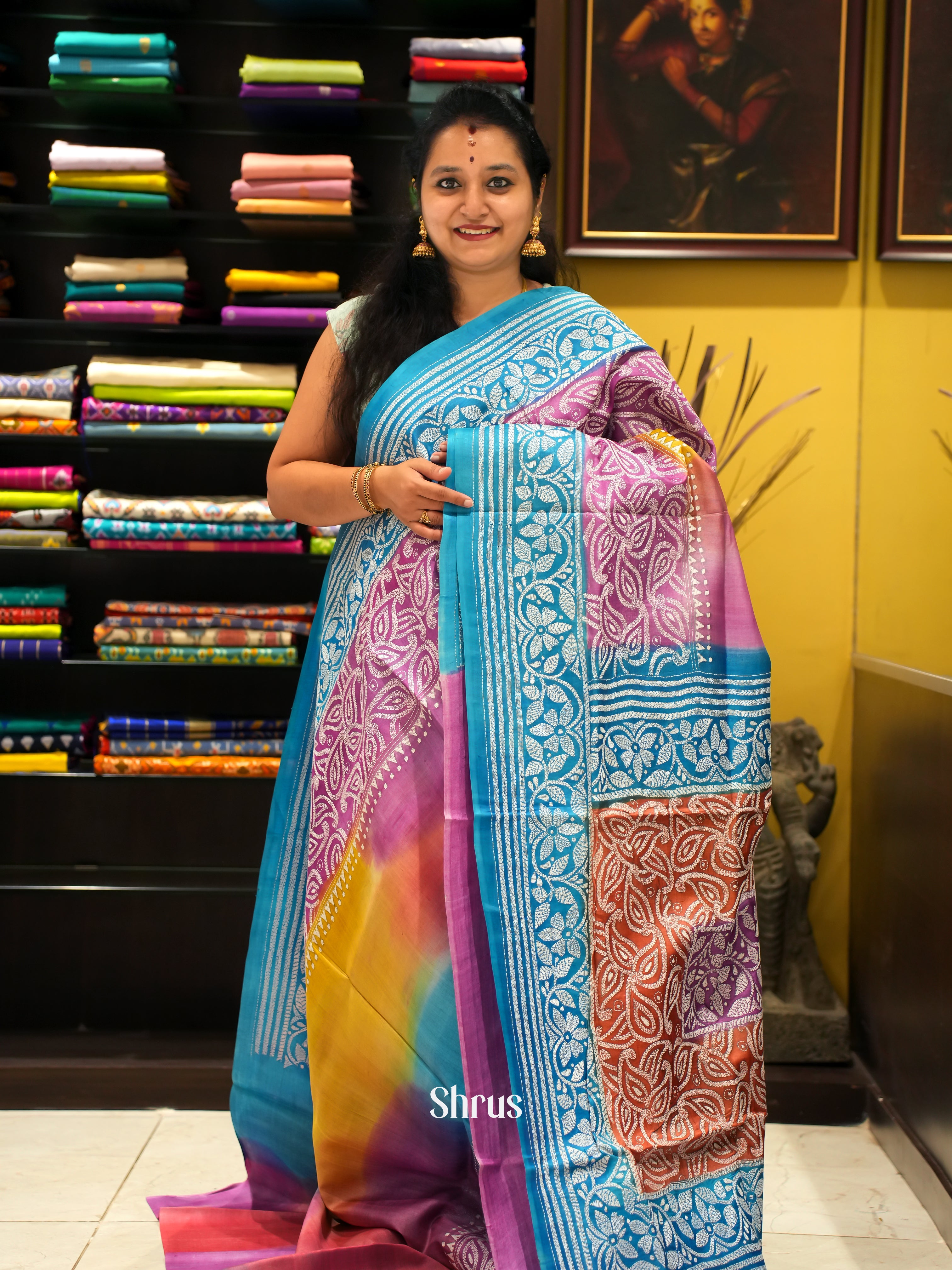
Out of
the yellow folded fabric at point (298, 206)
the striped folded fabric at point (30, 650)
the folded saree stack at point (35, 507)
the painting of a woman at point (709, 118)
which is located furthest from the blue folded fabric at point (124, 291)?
the painting of a woman at point (709, 118)

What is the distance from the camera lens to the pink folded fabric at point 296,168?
2.47m

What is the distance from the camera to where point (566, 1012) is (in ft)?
4.98

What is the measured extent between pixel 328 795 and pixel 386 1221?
1.96 feet

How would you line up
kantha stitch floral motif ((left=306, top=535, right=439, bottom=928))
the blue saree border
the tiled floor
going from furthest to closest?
the tiled floor, kantha stitch floral motif ((left=306, top=535, right=439, bottom=928)), the blue saree border

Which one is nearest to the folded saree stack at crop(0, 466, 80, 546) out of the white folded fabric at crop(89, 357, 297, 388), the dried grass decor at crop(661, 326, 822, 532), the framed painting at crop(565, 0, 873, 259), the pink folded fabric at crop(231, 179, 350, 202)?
the white folded fabric at crop(89, 357, 297, 388)

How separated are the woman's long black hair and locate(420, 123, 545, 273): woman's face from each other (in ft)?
0.07

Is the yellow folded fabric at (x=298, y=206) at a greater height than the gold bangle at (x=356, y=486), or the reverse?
the yellow folded fabric at (x=298, y=206)

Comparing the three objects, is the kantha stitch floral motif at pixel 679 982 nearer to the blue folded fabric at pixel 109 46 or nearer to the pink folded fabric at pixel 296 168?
the pink folded fabric at pixel 296 168

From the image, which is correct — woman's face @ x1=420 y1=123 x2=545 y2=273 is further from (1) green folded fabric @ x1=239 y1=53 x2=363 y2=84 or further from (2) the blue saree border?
(1) green folded fabric @ x1=239 y1=53 x2=363 y2=84

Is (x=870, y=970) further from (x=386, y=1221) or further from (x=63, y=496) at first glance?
(x=63, y=496)

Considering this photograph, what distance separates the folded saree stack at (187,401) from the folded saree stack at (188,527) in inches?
5.7

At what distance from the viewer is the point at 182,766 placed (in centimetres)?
256

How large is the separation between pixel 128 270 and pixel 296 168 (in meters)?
0.42

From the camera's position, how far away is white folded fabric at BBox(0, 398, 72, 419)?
253cm
